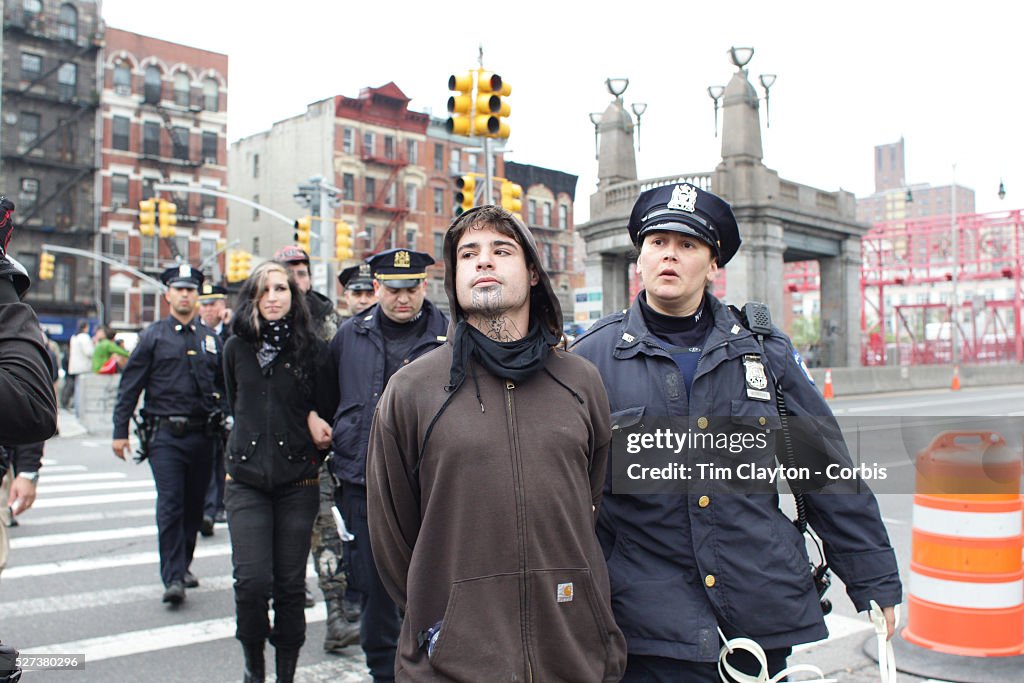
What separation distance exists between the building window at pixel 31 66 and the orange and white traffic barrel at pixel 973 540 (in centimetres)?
5519

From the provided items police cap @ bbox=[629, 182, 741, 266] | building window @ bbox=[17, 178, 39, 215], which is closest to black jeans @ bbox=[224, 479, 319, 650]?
police cap @ bbox=[629, 182, 741, 266]

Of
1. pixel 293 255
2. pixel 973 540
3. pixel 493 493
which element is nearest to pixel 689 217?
pixel 493 493

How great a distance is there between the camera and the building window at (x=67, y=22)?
50.8m

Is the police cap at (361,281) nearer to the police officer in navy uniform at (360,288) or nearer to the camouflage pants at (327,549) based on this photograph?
the police officer in navy uniform at (360,288)

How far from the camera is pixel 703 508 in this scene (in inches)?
110

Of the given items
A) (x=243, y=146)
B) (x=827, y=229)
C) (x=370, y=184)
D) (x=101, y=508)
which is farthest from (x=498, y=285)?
(x=243, y=146)

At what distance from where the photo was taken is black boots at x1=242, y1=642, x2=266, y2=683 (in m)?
4.59

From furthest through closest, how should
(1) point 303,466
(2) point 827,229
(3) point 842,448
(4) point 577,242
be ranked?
(4) point 577,242
(2) point 827,229
(1) point 303,466
(3) point 842,448

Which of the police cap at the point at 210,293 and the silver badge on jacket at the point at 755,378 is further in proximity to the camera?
the police cap at the point at 210,293

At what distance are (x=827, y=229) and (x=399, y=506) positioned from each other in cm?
3345

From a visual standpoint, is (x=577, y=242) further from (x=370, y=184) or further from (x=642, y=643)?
(x=642, y=643)

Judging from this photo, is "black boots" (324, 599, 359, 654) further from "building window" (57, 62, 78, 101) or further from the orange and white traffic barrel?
"building window" (57, 62, 78, 101)

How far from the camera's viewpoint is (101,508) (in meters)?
10.9

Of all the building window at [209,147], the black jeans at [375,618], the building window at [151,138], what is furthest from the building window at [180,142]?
the black jeans at [375,618]
